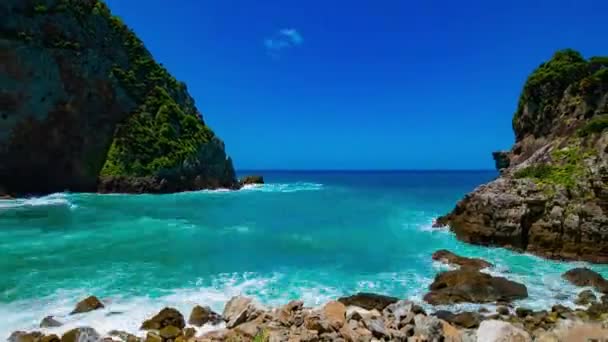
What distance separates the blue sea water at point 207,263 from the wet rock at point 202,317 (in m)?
1.10

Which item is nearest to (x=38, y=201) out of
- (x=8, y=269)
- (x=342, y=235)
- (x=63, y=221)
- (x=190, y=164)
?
(x=63, y=221)

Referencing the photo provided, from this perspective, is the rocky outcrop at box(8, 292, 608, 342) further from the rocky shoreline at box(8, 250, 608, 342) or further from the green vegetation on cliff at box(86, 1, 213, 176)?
the green vegetation on cliff at box(86, 1, 213, 176)

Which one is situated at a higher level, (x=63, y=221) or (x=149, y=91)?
(x=149, y=91)

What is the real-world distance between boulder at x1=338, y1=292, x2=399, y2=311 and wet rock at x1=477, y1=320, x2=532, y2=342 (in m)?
4.43

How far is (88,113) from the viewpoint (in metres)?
62.6

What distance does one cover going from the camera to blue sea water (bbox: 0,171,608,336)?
49.9 ft

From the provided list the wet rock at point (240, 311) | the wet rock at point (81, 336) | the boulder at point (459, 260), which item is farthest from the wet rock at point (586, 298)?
the wet rock at point (81, 336)

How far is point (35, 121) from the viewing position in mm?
55375

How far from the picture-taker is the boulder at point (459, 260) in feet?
64.8

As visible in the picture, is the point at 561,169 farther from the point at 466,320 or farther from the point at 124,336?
the point at 124,336

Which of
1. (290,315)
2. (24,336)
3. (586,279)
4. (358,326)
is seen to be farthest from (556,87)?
(24,336)

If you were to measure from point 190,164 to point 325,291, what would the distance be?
188 feet

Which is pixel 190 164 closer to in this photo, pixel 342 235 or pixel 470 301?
pixel 342 235

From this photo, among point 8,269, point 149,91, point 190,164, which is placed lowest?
point 8,269
